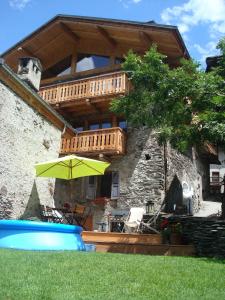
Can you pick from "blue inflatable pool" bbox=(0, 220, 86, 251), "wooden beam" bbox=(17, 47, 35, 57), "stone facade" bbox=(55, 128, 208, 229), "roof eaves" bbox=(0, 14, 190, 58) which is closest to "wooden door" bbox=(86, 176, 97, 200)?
"stone facade" bbox=(55, 128, 208, 229)

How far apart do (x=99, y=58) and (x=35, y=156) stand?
24.8ft

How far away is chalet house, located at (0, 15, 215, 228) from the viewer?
14.2 metres

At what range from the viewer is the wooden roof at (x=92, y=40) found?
15062mm

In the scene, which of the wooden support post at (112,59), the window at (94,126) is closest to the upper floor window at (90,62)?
the wooden support post at (112,59)

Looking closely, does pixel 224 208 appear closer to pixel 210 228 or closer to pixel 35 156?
pixel 210 228

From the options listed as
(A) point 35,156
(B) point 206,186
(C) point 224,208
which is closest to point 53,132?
(A) point 35,156

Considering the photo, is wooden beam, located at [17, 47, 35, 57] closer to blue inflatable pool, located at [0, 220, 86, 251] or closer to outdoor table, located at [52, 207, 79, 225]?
outdoor table, located at [52, 207, 79, 225]

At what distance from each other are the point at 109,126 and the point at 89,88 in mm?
1894

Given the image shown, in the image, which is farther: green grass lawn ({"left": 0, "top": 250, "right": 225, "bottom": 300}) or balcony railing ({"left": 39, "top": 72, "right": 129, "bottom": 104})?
balcony railing ({"left": 39, "top": 72, "right": 129, "bottom": 104})

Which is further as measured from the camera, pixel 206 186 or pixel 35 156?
pixel 206 186

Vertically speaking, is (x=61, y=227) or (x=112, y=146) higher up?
(x=112, y=146)

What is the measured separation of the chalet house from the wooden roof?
0.04 m

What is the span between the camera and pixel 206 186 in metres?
21.0

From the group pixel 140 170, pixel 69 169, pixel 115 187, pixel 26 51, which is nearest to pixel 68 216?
pixel 69 169
